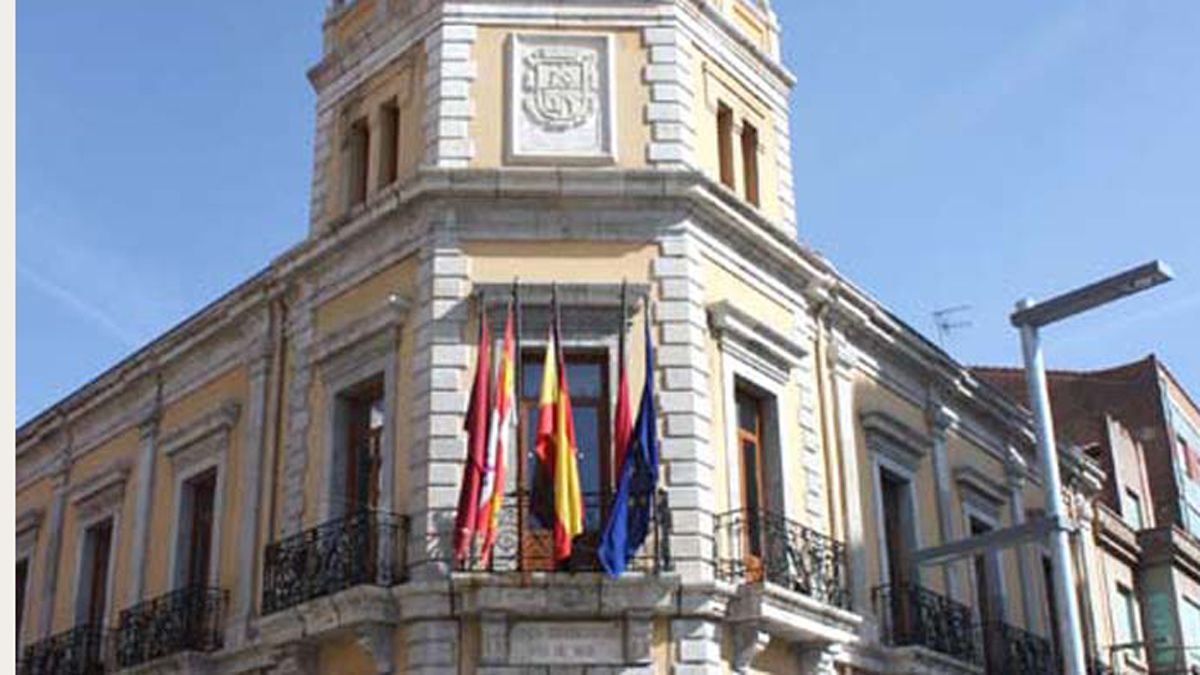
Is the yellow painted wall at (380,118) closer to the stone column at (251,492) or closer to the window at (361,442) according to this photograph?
the stone column at (251,492)

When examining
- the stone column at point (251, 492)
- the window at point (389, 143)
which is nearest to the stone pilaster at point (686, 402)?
the window at point (389, 143)

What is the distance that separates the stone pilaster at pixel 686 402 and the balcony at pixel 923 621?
13.3ft

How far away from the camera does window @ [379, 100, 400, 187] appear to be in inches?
684

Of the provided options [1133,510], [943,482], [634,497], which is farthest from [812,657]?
[1133,510]

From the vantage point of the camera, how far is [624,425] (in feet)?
48.4

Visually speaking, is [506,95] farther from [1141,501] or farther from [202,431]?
[1141,501]

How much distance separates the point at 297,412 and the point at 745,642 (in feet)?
19.1

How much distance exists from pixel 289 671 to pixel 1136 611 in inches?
709

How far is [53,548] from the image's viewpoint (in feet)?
72.4

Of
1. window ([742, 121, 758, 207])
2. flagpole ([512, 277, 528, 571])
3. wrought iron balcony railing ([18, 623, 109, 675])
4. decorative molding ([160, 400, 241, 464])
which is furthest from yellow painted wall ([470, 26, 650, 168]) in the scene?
wrought iron balcony railing ([18, 623, 109, 675])

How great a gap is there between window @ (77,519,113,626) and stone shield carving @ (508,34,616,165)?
8964 millimetres

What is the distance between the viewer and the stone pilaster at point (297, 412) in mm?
16625

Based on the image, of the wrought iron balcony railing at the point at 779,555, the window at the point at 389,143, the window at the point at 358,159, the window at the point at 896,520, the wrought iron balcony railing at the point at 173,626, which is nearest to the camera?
the wrought iron balcony railing at the point at 779,555

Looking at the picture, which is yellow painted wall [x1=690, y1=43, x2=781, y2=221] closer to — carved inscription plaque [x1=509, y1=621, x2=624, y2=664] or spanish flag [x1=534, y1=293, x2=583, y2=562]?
spanish flag [x1=534, y1=293, x2=583, y2=562]
